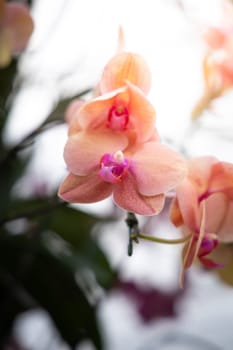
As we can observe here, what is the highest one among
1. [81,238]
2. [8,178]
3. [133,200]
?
[133,200]

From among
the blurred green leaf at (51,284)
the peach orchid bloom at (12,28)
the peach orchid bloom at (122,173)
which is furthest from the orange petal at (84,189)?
the blurred green leaf at (51,284)

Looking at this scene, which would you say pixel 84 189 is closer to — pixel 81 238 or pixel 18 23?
pixel 18 23

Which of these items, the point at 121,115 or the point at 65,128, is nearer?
the point at 121,115

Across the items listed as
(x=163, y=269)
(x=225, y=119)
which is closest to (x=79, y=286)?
(x=225, y=119)

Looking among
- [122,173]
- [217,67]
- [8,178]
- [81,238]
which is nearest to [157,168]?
[122,173]

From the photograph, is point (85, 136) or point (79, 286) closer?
point (85, 136)

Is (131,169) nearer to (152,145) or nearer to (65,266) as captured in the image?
(152,145)

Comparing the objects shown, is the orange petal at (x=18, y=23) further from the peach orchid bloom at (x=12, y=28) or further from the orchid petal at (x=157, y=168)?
the orchid petal at (x=157, y=168)

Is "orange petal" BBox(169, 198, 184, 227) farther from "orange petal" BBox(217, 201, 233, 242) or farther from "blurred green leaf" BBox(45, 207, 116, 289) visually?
"blurred green leaf" BBox(45, 207, 116, 289)
